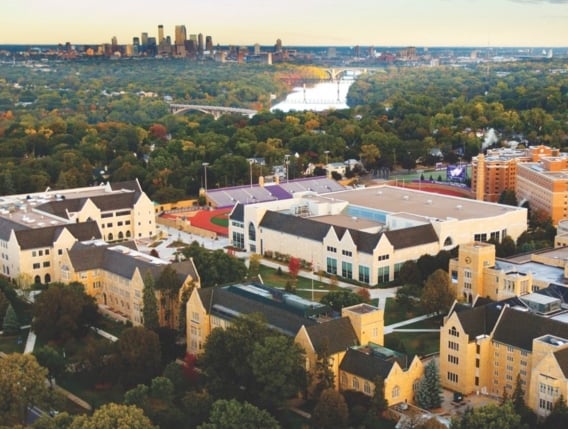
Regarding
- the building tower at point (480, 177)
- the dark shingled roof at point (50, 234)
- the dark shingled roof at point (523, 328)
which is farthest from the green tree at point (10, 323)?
the building tower at point (480, 177)

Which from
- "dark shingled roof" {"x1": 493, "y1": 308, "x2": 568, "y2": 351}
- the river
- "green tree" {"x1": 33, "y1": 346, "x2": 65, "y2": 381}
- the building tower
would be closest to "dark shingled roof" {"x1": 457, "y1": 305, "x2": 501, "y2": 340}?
"dark shingled roof" {"x1": 493, "y1": 308, "x2": 568, "y2": 351}

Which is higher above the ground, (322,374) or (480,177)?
(480,177)

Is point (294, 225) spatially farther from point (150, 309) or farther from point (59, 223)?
point (150, 309)

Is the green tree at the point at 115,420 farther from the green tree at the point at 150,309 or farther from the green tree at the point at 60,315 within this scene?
the green tree at the point at 60,315

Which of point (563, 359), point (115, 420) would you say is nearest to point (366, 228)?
point (563, 359)

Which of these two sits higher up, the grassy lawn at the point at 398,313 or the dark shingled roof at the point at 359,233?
the dark shingled roof at the point at 359,233
